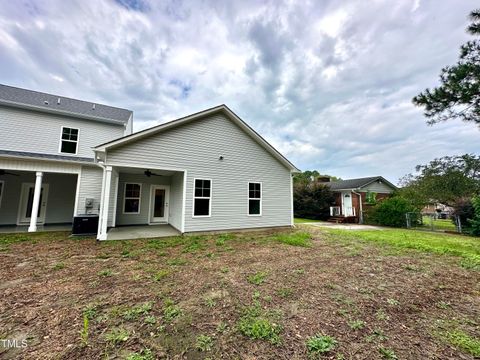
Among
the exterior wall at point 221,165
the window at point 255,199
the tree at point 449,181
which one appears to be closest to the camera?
the exterior wall at point 221,165

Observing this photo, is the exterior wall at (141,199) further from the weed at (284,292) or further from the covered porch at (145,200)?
the weed at (284,292)

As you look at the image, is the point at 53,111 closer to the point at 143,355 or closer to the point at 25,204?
the point at 25,204

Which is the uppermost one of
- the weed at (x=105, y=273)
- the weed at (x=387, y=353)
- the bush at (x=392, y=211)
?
the bush at (x=392, y=211)

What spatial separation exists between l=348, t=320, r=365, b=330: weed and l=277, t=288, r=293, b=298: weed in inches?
41.3

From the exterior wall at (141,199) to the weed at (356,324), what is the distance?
34.8 ft

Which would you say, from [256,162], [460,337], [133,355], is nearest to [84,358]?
[133,355]

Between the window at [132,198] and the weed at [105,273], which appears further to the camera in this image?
the window at [132,198]

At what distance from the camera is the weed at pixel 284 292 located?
357 centimetres

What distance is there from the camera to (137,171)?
34.4 ft

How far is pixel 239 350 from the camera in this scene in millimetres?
2234

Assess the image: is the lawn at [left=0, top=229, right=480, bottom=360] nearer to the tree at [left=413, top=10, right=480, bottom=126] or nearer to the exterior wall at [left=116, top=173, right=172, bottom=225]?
the exterior wall at [left=116, top=173, right=172, bottom=225]

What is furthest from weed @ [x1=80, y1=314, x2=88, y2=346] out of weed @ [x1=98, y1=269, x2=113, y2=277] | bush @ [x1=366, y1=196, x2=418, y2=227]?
bush @ [x1=366, y1=196, x2=418, y2=227]

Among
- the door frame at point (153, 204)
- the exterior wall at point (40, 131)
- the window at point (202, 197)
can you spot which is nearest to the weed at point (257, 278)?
the window at point (202, 197)

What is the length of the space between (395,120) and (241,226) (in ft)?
49.4
